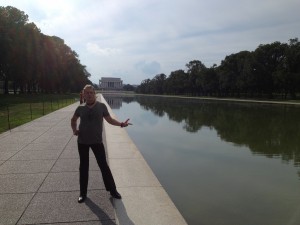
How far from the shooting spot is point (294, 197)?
844 cm

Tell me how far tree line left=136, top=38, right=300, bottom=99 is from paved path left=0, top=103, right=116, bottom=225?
56.2 metres

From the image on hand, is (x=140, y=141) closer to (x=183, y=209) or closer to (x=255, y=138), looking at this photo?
(x=255, y=138)

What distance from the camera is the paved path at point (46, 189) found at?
18.3 feet

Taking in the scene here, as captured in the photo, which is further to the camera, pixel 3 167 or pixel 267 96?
pixel 267 96

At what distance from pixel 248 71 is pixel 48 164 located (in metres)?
64.6

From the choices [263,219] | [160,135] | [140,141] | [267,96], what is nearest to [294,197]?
[263,219]

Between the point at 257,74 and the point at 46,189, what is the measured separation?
2593 inches

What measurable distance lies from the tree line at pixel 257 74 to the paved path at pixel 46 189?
56.2 meters

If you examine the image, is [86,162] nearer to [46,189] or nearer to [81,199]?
[81,199]

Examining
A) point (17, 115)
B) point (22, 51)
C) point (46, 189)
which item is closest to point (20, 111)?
point (17, 115)

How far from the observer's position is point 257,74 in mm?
68188

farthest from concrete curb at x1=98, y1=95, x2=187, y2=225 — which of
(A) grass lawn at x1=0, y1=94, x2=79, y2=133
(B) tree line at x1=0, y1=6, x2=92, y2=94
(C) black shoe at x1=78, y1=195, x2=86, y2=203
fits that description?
(B) tree line at x1=0, y1=6, x2=92, y2=94

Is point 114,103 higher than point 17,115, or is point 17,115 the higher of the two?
point 17,115

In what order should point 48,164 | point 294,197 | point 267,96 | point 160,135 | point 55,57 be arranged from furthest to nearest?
point 267,96 < point 55,57 < point 160,135 < point 48,164 < point 294,197
